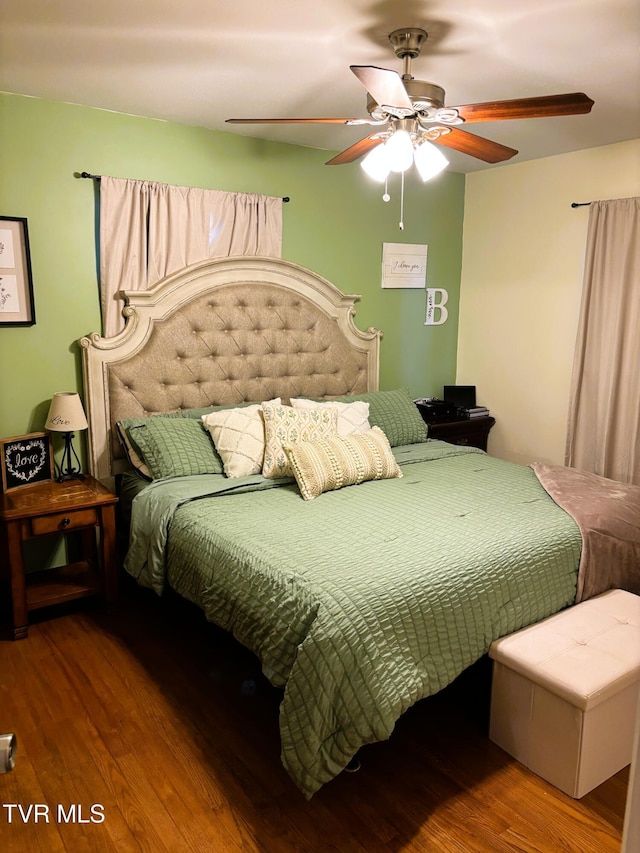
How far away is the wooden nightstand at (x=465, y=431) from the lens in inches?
170

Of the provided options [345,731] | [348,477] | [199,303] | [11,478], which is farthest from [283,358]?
[345,731]

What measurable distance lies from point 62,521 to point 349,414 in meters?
1.59

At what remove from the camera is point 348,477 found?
3047 mm

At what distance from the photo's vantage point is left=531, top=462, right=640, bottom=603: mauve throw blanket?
8.27ft

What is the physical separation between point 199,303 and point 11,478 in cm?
135

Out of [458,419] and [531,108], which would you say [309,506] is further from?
[458,419]

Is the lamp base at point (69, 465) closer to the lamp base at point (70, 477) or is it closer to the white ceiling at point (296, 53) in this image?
the lamp base at point (70, 477)

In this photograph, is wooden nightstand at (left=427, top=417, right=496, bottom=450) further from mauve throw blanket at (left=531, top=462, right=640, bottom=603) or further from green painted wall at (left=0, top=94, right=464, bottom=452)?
mauve throw blanket at (left=531, top=462, right=640, bottom=603)

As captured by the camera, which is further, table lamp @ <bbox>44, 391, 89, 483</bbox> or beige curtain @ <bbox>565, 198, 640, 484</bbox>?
beige curtain @ <bbox>565, 198, 640, 484</bbox>

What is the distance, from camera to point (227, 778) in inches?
80.7

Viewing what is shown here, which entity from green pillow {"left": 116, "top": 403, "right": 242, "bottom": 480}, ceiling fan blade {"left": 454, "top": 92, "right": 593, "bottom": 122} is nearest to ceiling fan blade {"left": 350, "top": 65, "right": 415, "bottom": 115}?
ceiling fan blade {"left": 454, "top": 92, "right": 593, "bottom": 122}

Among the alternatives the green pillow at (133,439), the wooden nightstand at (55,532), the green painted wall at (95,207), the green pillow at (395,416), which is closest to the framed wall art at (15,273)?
the green painted wall at (95,207)

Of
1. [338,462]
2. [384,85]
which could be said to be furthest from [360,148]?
[338,462]

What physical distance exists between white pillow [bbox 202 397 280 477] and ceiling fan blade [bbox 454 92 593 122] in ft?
5.64
